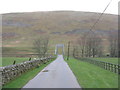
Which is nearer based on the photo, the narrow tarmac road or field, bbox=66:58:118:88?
the narrow tarmac road

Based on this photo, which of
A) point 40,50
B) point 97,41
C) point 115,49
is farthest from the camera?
point 97,41

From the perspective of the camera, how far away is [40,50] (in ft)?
249

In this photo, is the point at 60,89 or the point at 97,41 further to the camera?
the point at 97,41

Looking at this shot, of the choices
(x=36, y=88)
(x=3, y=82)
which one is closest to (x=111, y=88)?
(x=36, y=88)

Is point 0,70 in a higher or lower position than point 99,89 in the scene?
higher

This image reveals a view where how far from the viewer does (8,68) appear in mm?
14266

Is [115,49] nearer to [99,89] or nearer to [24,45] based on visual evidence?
[24,45]

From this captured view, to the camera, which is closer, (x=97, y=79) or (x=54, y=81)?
(x=54, y=81)

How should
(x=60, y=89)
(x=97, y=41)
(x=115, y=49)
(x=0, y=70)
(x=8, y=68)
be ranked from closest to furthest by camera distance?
(x=60, y=89) < (x=0, y=70) < (x=8, y=68) < (x=115, y=49) < (x=97, y=41)

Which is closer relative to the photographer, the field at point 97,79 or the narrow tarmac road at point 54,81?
the narrow tarmac road at point 54,81

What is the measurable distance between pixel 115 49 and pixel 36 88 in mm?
104728

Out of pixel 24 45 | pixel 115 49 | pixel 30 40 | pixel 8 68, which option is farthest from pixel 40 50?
pixel 30 40

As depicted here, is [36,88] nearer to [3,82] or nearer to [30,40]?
[3,82]

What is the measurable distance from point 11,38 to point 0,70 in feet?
617
